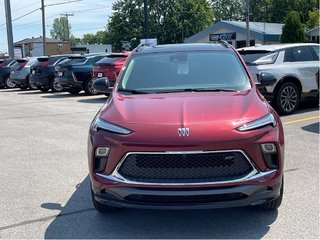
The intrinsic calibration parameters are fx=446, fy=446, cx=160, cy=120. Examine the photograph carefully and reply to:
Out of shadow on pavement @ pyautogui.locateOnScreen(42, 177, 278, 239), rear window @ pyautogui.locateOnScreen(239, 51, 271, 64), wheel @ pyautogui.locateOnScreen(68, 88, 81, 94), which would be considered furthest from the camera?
wheel @ pyautogui.locateOnScreen(68, 88, 81, 94)

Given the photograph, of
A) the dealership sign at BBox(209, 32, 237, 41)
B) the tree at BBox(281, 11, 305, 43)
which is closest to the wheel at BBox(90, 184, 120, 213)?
the tree at BBox(281, 11, 305, 43)

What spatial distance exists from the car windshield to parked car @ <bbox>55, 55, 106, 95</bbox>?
11730 mm

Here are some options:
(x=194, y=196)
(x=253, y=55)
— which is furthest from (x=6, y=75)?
(x=194, y=196)

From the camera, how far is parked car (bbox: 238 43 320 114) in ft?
32.0

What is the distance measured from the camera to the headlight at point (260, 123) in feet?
12.4

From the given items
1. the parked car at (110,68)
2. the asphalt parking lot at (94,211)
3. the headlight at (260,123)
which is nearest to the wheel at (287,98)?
the asphalt parking lot at (94,211)

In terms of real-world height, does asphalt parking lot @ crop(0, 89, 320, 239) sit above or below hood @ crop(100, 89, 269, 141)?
below

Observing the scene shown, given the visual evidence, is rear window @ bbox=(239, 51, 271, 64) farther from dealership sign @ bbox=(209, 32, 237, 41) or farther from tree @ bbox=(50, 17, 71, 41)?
tree @ bbox=(50, 17, 71, 41)

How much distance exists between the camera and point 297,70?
10102 mm

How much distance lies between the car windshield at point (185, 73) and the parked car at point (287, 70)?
4473mm

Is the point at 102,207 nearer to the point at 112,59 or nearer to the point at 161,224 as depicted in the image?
the point at 161,224

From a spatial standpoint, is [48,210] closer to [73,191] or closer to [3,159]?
[73,191]

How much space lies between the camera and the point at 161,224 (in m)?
4.20

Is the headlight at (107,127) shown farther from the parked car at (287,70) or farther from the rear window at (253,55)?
the rear window at (253,55)
